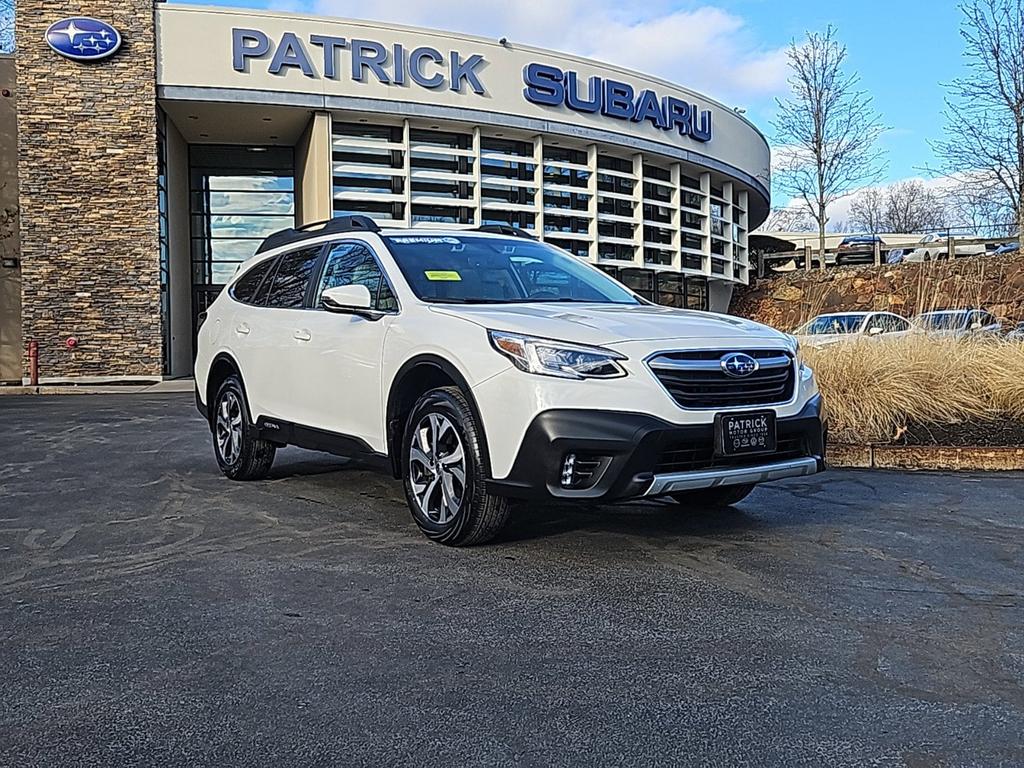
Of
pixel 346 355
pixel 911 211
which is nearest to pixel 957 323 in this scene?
pixel 346 355

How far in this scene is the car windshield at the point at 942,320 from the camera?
9836mm

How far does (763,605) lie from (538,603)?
923 mm

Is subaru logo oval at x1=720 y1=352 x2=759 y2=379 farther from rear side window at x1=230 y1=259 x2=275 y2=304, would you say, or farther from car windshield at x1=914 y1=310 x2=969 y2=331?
car windshield at x1=914 y1=310 x2=969 y2=331

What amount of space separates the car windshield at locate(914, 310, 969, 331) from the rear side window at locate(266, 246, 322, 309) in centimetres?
633

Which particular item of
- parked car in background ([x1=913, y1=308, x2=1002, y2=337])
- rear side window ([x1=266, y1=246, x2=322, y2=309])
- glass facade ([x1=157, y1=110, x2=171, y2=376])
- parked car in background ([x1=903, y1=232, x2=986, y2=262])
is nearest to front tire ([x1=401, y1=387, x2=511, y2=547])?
rear side window ([x1=266, y1=246, x2=322, y2=309])

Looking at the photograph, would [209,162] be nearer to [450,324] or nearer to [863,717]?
[450,324]

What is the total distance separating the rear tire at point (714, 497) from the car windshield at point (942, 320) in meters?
4.83

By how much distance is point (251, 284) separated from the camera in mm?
7449

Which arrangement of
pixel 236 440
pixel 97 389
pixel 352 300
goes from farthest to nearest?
pixel 97 389
pixel 236 440
pixel 352 300

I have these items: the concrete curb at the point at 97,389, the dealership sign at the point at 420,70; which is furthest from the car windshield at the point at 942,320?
the dealership sign at the point at 420,70

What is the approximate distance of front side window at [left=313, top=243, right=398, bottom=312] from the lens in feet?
18.6

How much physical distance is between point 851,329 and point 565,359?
21.6 feet

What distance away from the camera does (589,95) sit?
2512 centimetres

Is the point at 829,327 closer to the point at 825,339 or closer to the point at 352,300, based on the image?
the point at 825,339
